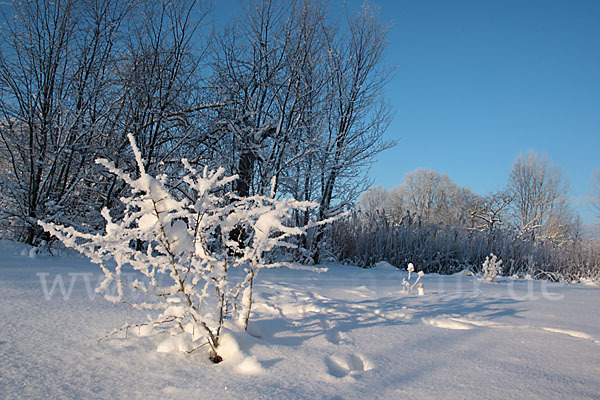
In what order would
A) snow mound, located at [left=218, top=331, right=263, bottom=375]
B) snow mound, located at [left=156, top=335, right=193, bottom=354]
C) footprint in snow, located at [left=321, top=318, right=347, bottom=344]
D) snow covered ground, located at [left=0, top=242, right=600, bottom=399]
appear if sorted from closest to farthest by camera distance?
snow covered ground, located at [left=0, top=242, right=600, bottom=399], snow mound, located at [left=218, top=331, right=263, bottom=375], snow mound, located at [left=156, top=335, right=193, bottom=354], footprint in snow, located at [left=321, top=318, right=347, bottom=344]

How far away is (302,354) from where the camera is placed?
48.5 inches

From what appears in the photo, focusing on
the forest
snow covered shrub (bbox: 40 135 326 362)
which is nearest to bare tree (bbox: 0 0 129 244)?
the forest

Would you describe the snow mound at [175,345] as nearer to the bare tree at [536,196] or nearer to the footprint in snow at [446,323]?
the footprint in snow at [446,323]

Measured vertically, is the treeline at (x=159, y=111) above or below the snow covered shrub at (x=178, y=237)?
above

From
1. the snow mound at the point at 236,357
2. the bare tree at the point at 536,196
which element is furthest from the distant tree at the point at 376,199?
the snow mound at the point at 236,357

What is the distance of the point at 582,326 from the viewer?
6.34ft

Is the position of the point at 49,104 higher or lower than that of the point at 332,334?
higher

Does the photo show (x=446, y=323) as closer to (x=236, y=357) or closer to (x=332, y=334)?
(x=332, y=334)

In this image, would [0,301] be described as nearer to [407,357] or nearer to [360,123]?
[407,357]

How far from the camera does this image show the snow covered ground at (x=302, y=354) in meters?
0.97

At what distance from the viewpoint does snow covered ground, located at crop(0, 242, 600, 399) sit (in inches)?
38.1

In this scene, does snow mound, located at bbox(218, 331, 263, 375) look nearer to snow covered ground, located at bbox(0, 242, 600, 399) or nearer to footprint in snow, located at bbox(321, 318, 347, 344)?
snow covered ground, located at bbox(0, 242, 600, 399)

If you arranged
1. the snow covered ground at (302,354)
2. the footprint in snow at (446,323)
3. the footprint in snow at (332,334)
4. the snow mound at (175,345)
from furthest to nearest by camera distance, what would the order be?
the footprint in snow at (446,323)
the footprint in snow at (332,334)
the snow mound at (175,345)
the snow covered ground at (302,354)

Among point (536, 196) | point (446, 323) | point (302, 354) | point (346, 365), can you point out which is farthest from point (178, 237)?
point (536, 196)
